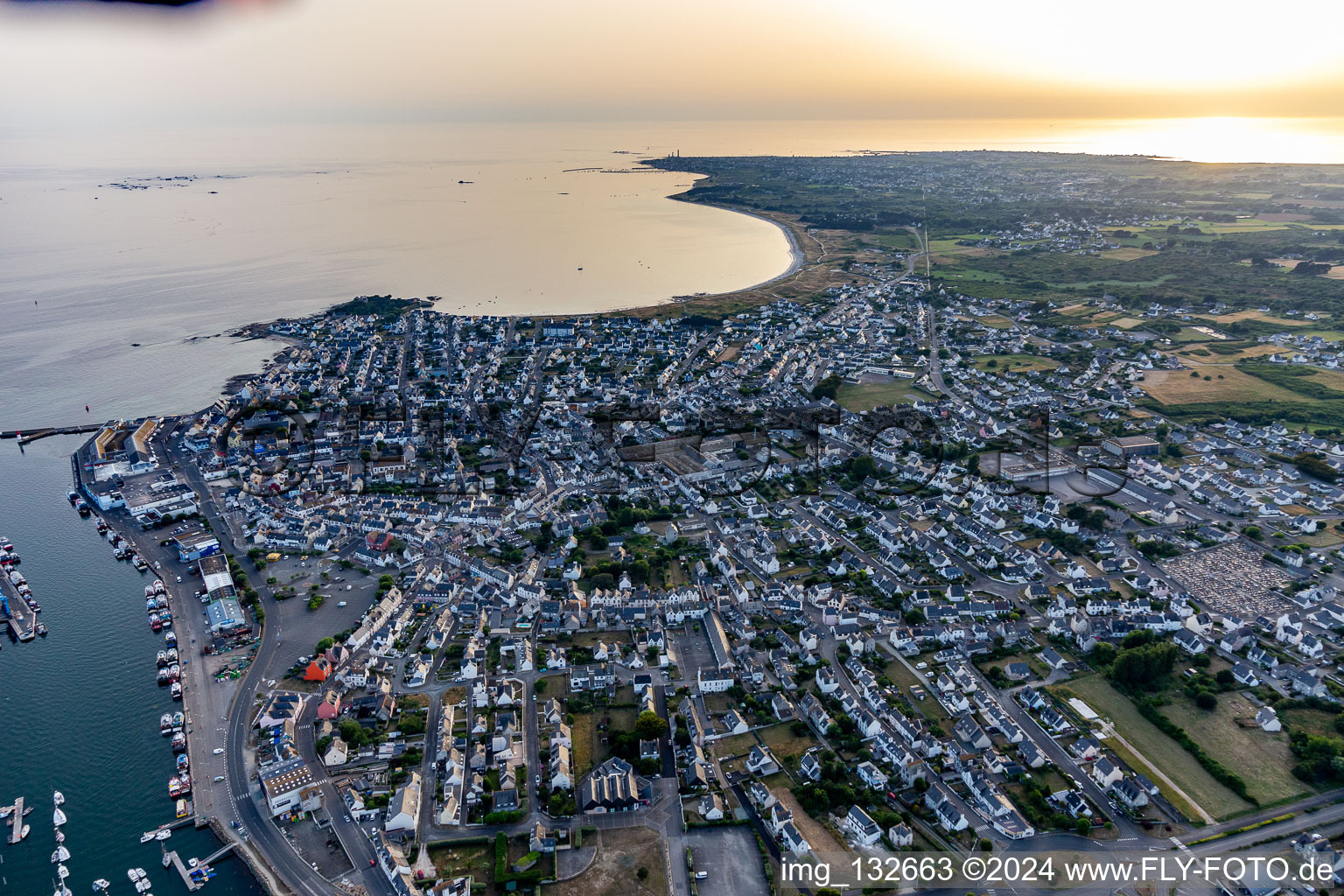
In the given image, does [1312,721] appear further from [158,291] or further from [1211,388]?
[158,291]

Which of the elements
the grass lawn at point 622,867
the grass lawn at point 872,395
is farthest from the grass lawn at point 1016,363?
the grass lawn at point 622,867

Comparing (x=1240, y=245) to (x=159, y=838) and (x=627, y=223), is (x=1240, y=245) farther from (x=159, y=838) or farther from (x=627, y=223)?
(x=159, y=838)

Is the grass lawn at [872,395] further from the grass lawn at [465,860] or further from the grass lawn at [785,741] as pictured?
the grass lawn at [465,860]

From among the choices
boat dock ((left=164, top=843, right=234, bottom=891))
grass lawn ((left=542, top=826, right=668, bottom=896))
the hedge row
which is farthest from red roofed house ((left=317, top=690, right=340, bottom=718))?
the hedge row

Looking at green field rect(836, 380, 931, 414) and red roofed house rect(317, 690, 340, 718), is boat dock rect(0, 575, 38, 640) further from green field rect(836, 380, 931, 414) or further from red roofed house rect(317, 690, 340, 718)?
green field rect(836, 380, 931, 414)

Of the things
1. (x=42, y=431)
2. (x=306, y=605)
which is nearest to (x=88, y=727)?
(x=306, y=605)
